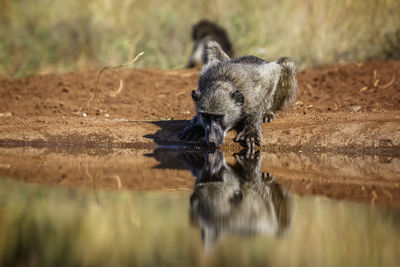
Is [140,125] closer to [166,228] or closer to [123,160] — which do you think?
[123,160]

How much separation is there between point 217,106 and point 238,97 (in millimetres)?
251

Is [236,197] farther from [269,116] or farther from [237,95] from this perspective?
[269,116]

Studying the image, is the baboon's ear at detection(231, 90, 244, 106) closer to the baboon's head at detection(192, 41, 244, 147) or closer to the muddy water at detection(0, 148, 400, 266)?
the baboon's head at detection(192, 41, 244, 147)

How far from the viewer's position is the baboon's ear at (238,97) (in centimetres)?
588

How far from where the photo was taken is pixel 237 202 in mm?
3721

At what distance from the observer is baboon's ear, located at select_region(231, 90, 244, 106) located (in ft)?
19.3

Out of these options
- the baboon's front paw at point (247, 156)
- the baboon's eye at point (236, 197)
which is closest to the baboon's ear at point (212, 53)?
the baboon's front paw at point (247, 156)

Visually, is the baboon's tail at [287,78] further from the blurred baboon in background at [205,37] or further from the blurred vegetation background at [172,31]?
the blurred baboon in background at [205,37]

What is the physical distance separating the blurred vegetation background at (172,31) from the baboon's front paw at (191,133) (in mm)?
4158

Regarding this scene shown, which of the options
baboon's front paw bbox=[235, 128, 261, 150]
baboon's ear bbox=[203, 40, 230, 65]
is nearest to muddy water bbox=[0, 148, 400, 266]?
baboon's front paw bbox=[235, 128, 261, 150]

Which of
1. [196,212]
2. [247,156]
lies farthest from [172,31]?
[196,212]

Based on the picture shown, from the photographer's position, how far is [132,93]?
8.96m

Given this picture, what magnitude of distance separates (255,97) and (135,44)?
5.29m

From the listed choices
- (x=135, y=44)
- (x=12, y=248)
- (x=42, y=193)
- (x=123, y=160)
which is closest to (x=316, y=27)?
(x=135, y=44)
